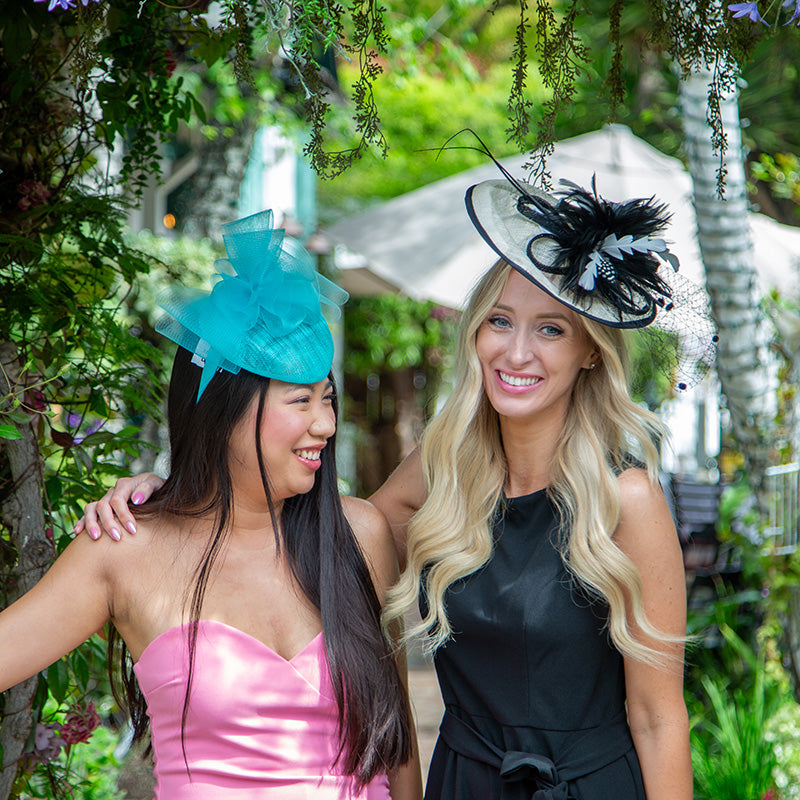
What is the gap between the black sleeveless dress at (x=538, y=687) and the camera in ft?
6.55

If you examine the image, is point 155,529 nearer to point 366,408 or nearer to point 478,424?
point 478,424

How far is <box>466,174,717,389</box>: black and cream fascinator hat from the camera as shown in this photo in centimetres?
204

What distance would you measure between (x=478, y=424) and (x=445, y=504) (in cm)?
21

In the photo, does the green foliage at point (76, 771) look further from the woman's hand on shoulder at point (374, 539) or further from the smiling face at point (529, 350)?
the smiling face at point (529, 350)

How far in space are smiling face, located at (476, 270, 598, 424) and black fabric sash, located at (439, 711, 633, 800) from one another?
69 cm

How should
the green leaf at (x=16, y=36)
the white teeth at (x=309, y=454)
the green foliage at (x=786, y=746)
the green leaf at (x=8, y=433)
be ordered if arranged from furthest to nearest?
the green foliage at (x=786, y=746) < the green leaf at (x=16, y=36) < the white teeth at (x=309, y=454) < the green leaf at (x=8, y=433)

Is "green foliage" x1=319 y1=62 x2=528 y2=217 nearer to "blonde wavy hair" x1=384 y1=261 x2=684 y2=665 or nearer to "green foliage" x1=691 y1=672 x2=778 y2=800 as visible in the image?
"green foliage" x1=691 y1=672 x2=778 y2=800

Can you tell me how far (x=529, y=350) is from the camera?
2082mm

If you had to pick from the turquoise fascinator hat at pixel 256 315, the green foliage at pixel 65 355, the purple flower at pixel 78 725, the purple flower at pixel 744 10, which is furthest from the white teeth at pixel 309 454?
the purple flower at pixel 744 10

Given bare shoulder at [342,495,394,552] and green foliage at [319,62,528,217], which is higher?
green foliage at [319,62,528,217]

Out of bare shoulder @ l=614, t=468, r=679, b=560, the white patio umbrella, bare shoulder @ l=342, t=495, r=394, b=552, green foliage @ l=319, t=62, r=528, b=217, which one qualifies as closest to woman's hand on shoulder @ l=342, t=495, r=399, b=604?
bare shoulder @ l=342, t=495, r=394, b=552

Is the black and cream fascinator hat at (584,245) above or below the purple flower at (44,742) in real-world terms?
above

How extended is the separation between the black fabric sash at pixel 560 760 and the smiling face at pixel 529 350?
687mm

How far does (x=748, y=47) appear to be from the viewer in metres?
2.09
